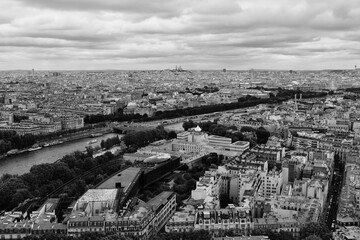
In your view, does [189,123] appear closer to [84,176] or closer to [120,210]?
[84,176]

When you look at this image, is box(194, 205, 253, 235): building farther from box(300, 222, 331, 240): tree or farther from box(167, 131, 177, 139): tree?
box(167, 131, 177, 139): tree

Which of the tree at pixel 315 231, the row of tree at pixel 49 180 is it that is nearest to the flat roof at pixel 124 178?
the row of tree at pixel 49 180

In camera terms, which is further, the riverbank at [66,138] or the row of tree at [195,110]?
the row of tree at [195,110]

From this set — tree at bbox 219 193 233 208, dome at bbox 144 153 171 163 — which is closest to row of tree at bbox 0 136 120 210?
dome at bbox 144 153 171 163

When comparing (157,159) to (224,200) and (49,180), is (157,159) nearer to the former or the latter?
(49,180)

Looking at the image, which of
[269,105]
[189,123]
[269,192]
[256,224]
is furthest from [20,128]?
[269,105]

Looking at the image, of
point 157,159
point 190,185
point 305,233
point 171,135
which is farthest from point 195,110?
point 305,233

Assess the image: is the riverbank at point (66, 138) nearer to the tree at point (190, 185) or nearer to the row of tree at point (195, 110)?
the row of tree at point (195, 110)
